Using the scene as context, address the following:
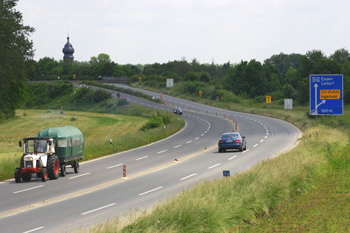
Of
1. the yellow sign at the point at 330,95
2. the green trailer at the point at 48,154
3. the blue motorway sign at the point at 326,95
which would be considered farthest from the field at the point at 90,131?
the yellow sign at the point at 330,95

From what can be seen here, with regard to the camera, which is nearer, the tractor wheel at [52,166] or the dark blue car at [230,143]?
the tractor wheel at [52,166]

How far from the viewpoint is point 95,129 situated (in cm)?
8206

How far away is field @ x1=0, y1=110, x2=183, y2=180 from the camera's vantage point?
43581 millimetres

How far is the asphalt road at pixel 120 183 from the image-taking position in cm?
1908

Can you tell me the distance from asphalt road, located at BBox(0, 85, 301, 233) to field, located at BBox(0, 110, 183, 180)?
1.39m

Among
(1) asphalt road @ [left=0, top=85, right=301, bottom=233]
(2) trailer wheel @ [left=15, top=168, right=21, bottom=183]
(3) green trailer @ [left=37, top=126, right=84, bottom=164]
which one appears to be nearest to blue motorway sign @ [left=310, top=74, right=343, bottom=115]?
(1) asphalt road @ [left=0, top=85, right=301, bottom=233]

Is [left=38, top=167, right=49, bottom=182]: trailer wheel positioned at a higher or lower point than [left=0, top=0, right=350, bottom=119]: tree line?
lower

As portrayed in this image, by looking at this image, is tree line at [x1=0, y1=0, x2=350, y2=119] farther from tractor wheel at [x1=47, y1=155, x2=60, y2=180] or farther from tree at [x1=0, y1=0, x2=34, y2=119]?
tractor wheel at [x1=47, y1=155, x2=60, y2=180]

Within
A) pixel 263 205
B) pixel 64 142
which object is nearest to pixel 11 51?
pixel 64 142

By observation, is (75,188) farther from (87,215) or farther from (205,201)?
(205,201)

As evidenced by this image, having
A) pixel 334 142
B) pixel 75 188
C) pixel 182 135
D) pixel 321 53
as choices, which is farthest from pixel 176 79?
pixel 75 188

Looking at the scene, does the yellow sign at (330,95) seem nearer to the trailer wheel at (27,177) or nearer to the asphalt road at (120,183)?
the asphalt road at (120,183)

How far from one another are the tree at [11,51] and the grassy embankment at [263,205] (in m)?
36.5

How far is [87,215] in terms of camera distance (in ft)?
62.7
